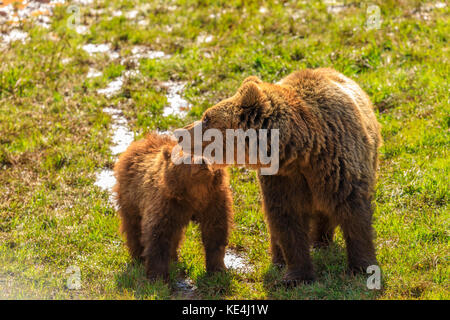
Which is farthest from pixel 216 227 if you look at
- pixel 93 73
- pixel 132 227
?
pixel 93 73

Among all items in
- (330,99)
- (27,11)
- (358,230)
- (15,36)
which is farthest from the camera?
(27,11)

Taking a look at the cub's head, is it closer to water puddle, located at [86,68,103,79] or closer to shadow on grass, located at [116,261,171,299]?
shadow on grass, located at [116,261,171,299]

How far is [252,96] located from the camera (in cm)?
546

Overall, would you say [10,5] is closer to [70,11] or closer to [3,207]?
[70,11]

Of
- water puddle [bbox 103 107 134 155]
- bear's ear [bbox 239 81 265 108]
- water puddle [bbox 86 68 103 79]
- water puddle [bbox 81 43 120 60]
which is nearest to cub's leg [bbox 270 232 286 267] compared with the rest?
bear's ear [bbox 239 81 265 108]

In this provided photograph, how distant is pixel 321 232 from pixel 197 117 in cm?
315

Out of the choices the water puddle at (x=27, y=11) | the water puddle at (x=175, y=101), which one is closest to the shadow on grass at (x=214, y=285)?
the water puddle at (x=175, y=101)

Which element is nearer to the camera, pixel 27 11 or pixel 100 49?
pixel 100 49

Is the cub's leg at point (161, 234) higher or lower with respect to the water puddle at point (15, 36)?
higher

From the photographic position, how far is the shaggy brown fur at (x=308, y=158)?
553 centimetres

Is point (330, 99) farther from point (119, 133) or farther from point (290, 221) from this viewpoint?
point (119, 133)

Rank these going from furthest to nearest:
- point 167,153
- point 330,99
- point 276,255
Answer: point 276,255 → point 167,153 → point 330,99

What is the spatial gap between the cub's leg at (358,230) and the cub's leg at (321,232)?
2.88 feet

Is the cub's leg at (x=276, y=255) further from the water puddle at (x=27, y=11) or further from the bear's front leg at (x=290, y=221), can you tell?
the water puddle at (x=27, y=11)
